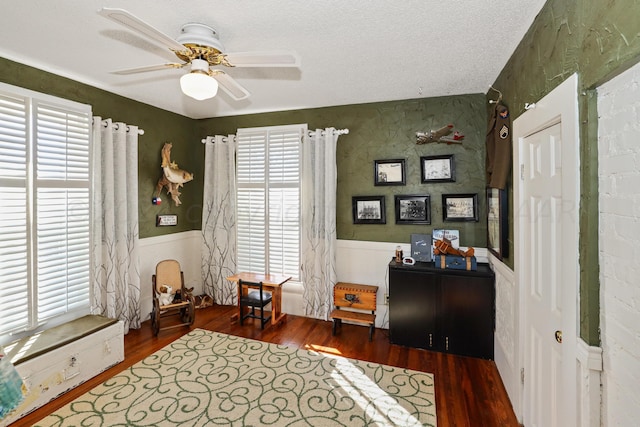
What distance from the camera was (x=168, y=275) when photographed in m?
3.70

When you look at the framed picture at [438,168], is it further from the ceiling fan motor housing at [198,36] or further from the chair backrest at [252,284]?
the ceiling fan motor housing at [198,36]

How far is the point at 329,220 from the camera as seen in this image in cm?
372

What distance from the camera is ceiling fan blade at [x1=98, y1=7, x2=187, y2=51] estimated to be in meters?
1.25

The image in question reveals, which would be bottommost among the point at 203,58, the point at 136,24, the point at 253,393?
the point at 253,393

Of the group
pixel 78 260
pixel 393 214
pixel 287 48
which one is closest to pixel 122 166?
pixel 78 260

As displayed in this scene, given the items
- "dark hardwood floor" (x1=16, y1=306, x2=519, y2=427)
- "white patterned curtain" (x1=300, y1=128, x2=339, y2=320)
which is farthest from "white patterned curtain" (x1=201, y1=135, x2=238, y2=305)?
"white patterned curtain" (x1=300, y1=128, x2=339, y2=320)

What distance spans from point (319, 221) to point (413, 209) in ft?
3.86

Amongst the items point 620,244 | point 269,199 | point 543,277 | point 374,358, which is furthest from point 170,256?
point 620,244

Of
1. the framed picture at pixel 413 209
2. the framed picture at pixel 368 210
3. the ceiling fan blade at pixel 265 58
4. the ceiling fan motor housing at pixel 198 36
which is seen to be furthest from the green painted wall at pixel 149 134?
the framed picture at pixel 413 209

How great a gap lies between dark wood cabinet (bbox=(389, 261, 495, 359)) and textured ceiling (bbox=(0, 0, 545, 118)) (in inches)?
77.0

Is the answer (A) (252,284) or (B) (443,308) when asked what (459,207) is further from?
(A) (252,284)

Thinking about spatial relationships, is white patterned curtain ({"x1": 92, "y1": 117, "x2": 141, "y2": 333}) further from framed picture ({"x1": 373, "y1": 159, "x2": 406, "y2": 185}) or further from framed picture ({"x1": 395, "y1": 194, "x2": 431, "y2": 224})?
framed picture ({"x1": 395, "y1": 194, "x2": 431, "y2": 224})

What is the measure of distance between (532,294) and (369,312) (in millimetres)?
2024

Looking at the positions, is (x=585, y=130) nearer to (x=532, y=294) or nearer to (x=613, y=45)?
(x=613, y=45)
